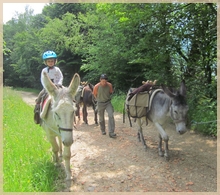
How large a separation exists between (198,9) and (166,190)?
241 inches

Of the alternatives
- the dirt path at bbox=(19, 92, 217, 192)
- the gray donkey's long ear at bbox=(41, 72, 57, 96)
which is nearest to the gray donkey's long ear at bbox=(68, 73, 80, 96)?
the gray donkey's long ear at bbox=(41, 72, 57, 96)

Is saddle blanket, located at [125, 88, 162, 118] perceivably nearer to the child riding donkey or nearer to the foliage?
the child riding donkey

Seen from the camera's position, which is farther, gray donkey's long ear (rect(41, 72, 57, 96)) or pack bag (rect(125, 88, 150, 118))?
pack bag (rect(125, 88, 150, 118))

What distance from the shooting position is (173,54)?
8656 millimetres

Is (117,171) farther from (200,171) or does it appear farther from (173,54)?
(173,54)

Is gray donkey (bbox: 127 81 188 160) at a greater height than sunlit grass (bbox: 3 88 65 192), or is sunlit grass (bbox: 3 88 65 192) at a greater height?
gray donkey (bbox: 127 81 188 160)

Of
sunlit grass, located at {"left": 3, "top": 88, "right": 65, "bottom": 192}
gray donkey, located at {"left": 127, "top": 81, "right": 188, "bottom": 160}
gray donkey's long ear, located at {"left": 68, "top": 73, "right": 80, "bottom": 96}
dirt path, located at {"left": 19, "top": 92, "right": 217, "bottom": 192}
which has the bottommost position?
dirt path, located at {"left": 19, "top": 92, "right": 217, "bottom": 192}

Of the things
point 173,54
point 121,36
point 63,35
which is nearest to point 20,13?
point 63,35

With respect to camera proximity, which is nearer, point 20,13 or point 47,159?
point 47,159

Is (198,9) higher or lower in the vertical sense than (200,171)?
higher

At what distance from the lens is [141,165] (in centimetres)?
471

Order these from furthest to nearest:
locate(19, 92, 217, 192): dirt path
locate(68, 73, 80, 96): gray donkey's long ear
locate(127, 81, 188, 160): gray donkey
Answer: locate(127, 81, 188, 160): gray donkey
locate(19, 92, 217, 192): dirt path
locate(68, 73, 80, 96): gray donkey's long ear

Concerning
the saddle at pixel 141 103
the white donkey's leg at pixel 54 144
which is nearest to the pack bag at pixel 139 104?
the saddle at pixel 141 103

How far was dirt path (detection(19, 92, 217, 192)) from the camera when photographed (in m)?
3.81
